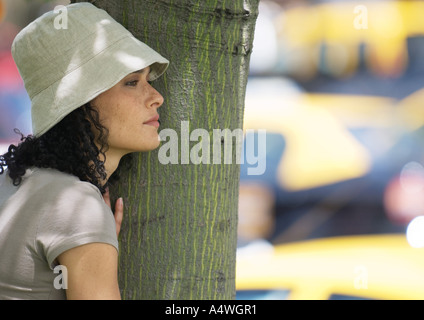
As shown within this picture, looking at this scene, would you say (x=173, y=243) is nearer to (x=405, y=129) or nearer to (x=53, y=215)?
(x=53, y=215)

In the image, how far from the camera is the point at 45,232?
1980mm

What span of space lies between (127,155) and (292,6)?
→ 3.90 m

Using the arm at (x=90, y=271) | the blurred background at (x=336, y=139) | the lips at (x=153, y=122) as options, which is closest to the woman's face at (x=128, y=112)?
the lips at (x=153, y=122)

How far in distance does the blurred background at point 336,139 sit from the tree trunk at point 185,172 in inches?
136

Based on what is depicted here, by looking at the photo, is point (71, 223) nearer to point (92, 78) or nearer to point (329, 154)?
point (92, 78)

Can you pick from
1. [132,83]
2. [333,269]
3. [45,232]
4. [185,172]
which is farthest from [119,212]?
[333,269]

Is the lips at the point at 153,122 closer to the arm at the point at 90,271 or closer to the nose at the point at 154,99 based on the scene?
the nose at the point at 154,99

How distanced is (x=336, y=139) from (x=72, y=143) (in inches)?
156

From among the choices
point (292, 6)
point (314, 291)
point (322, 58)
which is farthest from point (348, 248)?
point (292, 6)

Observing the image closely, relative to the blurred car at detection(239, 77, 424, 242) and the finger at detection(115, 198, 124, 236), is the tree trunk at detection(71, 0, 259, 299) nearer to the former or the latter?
the finger at detection(115, 198, 124, 236)

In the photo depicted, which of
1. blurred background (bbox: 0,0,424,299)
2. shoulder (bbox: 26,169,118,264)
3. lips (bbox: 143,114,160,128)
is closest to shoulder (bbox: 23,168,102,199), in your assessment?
shoulder (bbox: 26,169,118,264)

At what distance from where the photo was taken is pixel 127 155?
242 centimetres

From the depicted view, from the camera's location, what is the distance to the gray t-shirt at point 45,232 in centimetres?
196

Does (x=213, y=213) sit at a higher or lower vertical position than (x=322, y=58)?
lower
